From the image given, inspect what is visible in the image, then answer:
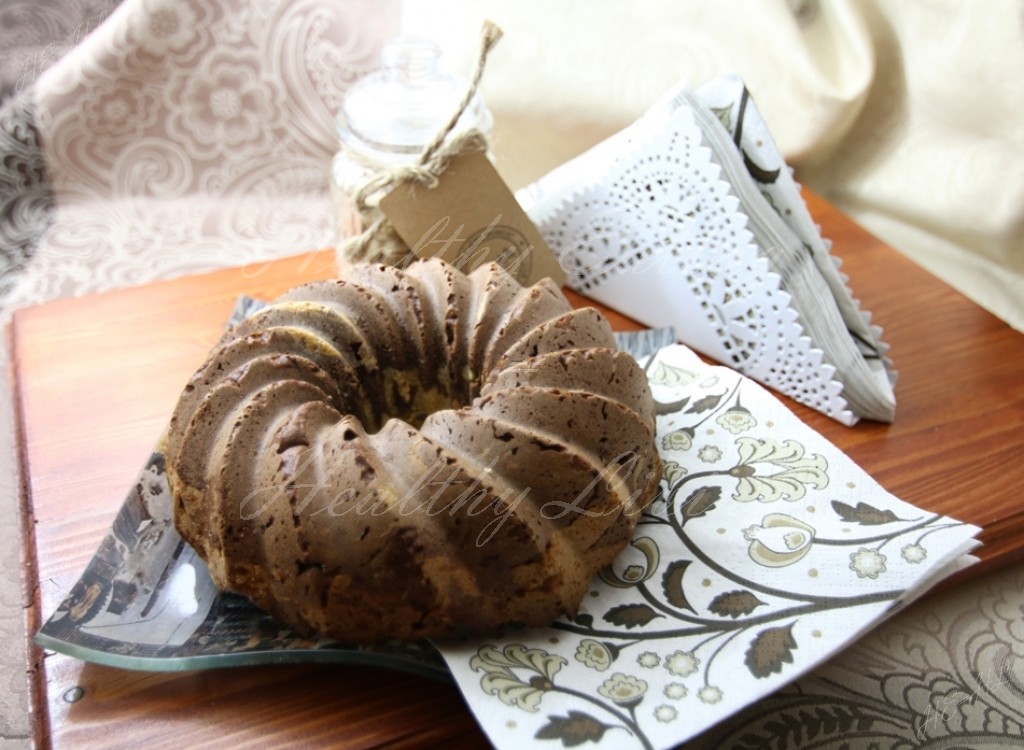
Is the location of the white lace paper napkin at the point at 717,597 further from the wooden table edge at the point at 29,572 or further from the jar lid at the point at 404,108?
the jar lid at the point at 404,108

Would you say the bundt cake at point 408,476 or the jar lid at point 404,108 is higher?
the jar lid at point 404,108

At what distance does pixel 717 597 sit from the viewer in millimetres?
741

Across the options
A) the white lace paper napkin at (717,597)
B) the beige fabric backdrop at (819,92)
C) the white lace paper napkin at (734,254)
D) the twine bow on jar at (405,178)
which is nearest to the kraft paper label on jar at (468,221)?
the twine bow on jar at (405,178)

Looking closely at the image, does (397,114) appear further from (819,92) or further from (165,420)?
(819,92)

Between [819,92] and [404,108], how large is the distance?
715 mm

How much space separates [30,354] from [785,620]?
801 millimetres

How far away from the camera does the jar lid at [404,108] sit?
1.04m

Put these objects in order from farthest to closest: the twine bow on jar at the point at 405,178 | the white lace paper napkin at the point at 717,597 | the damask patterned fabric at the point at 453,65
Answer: the damask patterned fabric at the point at 453,65 → the twine bow on jar at the point at 405,178 → the white lace paper napkin at the point at 717,597

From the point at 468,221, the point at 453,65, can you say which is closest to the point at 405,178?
the point at 468,221

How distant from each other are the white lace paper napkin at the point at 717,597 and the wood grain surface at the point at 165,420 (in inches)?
3.0

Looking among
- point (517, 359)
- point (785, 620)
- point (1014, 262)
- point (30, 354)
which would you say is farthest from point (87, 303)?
point (1014, 262)

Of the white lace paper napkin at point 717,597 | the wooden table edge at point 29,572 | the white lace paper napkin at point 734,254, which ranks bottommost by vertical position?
the wooden table edge at point 29,572

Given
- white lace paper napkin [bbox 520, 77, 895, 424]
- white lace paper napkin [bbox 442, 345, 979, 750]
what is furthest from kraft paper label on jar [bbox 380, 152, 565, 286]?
white lace paper napkin [bbox 442, 345, 979, 750]

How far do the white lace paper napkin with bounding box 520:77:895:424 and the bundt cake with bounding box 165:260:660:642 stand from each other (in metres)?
0.27
